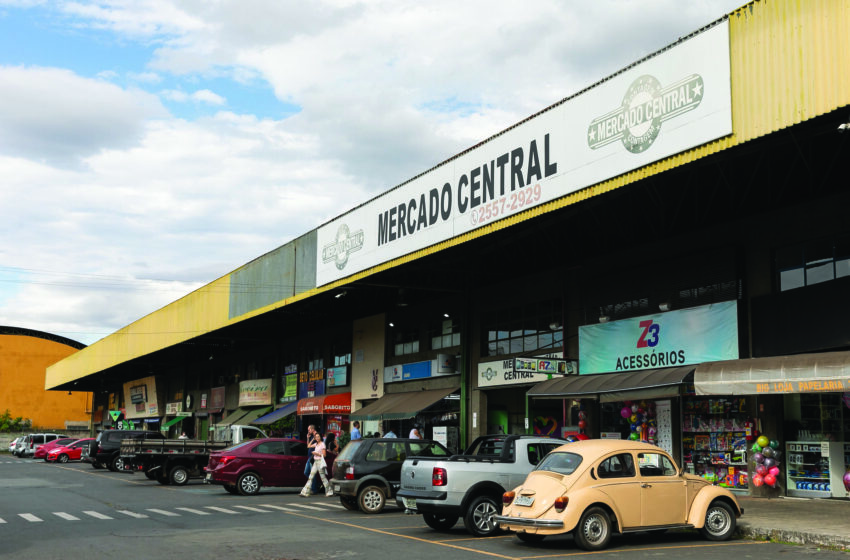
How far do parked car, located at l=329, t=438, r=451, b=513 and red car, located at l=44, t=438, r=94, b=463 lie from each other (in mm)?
39089

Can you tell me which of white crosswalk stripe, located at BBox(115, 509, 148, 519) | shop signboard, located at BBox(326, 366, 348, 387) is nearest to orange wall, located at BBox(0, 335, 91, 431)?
shop signboard, located at BBox(326, 366, 348, 387)

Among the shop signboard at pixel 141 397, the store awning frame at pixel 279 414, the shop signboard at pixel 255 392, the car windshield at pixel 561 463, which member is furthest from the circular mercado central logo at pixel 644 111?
the shop signboard at pixel 141 397

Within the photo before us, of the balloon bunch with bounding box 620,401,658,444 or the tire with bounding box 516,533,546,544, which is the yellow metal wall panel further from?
the tire with bounding box 516,533,546,544

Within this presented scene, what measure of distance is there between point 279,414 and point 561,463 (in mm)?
30102

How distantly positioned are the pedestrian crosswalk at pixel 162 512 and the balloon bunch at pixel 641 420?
25.8ft

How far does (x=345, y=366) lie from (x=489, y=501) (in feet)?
81.4

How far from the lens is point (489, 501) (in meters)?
14.7

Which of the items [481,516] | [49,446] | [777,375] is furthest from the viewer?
[49,446]

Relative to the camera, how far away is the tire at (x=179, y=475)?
29.0 meters

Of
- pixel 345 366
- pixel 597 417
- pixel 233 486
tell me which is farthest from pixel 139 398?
pixel 597 417

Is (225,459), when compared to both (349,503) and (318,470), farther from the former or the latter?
(349,503)

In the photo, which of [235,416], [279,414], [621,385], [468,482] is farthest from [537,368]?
[235,416]

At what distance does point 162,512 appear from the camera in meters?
19.0

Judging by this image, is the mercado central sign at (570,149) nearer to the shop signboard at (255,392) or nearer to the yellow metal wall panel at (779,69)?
the yellow metal wall panel at (779,69)
